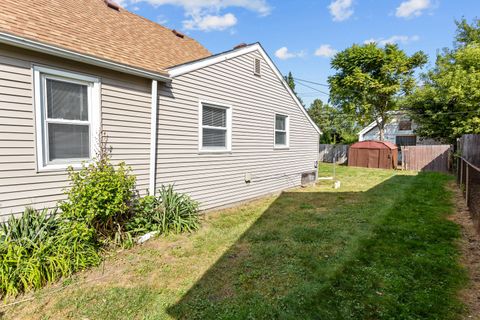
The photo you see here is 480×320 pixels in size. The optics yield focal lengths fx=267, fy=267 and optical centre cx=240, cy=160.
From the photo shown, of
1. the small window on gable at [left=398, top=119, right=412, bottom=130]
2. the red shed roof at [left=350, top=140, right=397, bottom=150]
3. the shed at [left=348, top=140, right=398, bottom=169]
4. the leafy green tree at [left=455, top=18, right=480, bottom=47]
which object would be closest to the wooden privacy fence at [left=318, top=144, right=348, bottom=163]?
the shed at [left=348, top=140, right=398, bottom=169]

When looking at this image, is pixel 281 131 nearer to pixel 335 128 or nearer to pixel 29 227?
pixel 29 227

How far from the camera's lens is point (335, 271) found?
3.55 meters

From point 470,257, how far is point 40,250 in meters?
5.88

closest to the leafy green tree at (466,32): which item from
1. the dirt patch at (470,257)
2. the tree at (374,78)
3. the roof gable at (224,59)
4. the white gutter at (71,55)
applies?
the tree at (374,78)

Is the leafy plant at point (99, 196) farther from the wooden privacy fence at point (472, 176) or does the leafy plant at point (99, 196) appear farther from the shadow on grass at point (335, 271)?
the wooden privacy fence at point (472, 176)

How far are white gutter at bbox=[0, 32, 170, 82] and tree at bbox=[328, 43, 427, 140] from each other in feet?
72.7

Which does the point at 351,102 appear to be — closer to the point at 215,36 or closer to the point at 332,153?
the point at 332,153

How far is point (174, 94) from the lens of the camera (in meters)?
5.73

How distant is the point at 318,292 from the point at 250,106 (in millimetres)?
5656

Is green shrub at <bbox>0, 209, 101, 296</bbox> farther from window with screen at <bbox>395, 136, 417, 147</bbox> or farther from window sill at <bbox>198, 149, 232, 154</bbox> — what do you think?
window with screen at <bbox>395, 136, 417, 147</bbox>

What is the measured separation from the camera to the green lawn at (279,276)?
9.09 ft

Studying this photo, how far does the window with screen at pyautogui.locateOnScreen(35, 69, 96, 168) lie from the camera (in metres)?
3.91

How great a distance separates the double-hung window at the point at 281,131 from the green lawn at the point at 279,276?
381 centimetres

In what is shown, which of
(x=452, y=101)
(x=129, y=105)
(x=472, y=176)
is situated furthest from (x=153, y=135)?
(x=452, y=101)
